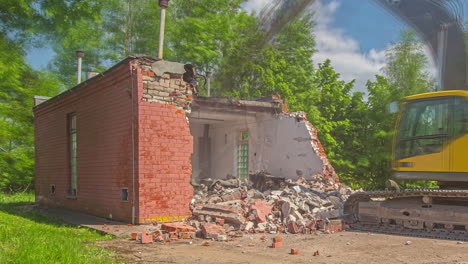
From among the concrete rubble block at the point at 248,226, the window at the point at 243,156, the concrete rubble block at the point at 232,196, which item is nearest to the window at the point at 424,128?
the concrete rubble block at the point at 248,226

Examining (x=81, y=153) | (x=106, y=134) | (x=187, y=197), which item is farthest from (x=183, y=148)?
(x=81, y=153)

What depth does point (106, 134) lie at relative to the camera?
35.1ft

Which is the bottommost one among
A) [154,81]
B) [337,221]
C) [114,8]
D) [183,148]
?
[337,221]

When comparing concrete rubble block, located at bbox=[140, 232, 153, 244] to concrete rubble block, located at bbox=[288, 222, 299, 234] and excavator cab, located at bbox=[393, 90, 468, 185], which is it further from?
excavator cab, located at bbox=[393, 90, 468, 185]

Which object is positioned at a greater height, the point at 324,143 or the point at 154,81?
the point at 154,81

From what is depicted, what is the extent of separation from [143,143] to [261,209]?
9.95 ft

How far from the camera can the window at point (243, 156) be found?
55.5 ft

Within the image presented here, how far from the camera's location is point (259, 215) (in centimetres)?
895

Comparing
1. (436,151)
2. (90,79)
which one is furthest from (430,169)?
(90,79)

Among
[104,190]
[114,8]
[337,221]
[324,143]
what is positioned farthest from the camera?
[114,8]

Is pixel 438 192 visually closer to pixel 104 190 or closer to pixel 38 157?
pixel 104 190

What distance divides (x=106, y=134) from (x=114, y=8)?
20303mm

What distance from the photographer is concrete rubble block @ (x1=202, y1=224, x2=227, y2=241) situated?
7.71 m

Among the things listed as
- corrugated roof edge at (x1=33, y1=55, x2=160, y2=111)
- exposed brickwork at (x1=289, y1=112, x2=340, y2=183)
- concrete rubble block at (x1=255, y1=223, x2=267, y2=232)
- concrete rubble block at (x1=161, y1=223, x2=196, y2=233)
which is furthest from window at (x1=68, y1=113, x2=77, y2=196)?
exposed brickwork at (x1=289, y1=112, x2=340, y2=183)
